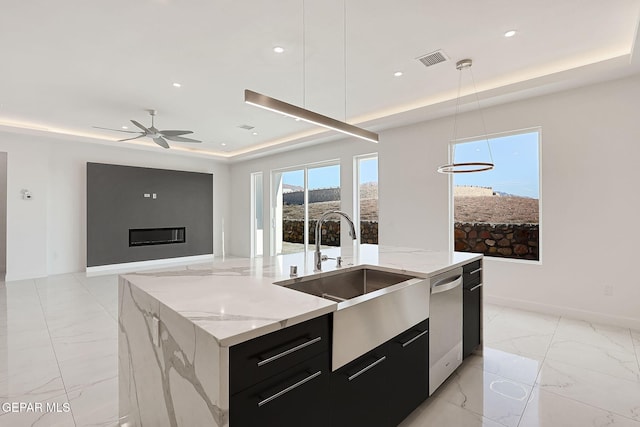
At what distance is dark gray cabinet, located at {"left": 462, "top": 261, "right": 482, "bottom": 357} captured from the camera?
8.02 feet

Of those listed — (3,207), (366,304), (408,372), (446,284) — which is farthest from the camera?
A: (3,207)

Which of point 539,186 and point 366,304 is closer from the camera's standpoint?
point 366,304

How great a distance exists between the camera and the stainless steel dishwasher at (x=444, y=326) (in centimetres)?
203

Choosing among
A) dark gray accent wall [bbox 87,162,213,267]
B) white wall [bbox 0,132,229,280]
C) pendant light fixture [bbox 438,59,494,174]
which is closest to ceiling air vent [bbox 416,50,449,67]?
pendant light fixture [bbox 438,59,494,174]

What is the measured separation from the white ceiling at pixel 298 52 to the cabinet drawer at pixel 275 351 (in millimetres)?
2387

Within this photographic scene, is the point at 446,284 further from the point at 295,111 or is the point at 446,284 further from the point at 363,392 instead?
the point at 295,111

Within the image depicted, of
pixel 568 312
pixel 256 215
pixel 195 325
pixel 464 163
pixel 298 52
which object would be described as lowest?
pixel 568 312

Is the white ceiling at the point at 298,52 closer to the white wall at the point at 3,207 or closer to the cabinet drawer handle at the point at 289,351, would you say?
A: the white wall at the point at 3,207

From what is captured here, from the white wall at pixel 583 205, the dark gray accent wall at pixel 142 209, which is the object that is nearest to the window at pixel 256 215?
the dark gray accent wall at pixel 142 209

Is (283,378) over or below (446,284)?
below

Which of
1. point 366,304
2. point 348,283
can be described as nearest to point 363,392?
point 366,304

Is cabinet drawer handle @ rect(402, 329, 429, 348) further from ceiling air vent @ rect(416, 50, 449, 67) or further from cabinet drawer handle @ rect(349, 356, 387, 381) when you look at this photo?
ceiling air vent @ rect(416, 50, 449, 67)

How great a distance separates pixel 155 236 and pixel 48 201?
2058 mm

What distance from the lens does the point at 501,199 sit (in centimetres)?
438
